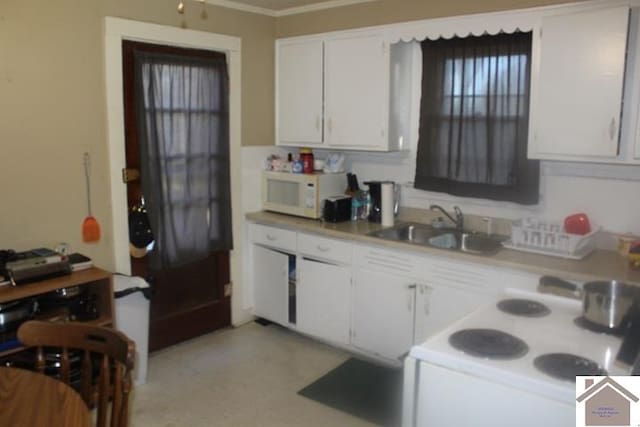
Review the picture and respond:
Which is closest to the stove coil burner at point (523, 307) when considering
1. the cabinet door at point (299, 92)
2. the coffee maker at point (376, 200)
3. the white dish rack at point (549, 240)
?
the white dish rack at point (549, 240)

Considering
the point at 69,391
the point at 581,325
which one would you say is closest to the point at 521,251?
the point at 581,325

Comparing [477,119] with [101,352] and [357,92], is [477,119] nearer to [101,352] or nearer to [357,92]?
[357,92]

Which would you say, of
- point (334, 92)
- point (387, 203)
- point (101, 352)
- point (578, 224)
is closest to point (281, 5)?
point (334, 92)

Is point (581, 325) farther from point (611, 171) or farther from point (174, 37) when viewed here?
point (174, 37)

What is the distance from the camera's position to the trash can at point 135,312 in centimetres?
306

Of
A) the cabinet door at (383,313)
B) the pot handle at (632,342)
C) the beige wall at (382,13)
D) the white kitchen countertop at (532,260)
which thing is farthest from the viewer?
the cabinet door at (383,313)

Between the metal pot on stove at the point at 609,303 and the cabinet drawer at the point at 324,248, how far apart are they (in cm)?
175

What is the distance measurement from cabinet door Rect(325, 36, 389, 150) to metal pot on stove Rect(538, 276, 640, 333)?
1913 millimetres

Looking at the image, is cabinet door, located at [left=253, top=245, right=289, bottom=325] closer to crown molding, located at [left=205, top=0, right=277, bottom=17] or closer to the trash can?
the trash can

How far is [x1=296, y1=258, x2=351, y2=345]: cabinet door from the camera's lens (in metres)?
3.56

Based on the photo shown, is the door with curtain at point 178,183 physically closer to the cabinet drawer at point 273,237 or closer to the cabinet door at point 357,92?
the cabinet drawer at point 273,237

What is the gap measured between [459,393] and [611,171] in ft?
6.47

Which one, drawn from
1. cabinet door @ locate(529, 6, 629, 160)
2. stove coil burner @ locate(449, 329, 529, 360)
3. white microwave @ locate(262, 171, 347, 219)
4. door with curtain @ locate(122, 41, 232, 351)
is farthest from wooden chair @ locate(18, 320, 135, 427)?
cabinet door @ locate(529, 6, 629, 160)

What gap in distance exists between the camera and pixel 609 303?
1.82 m
